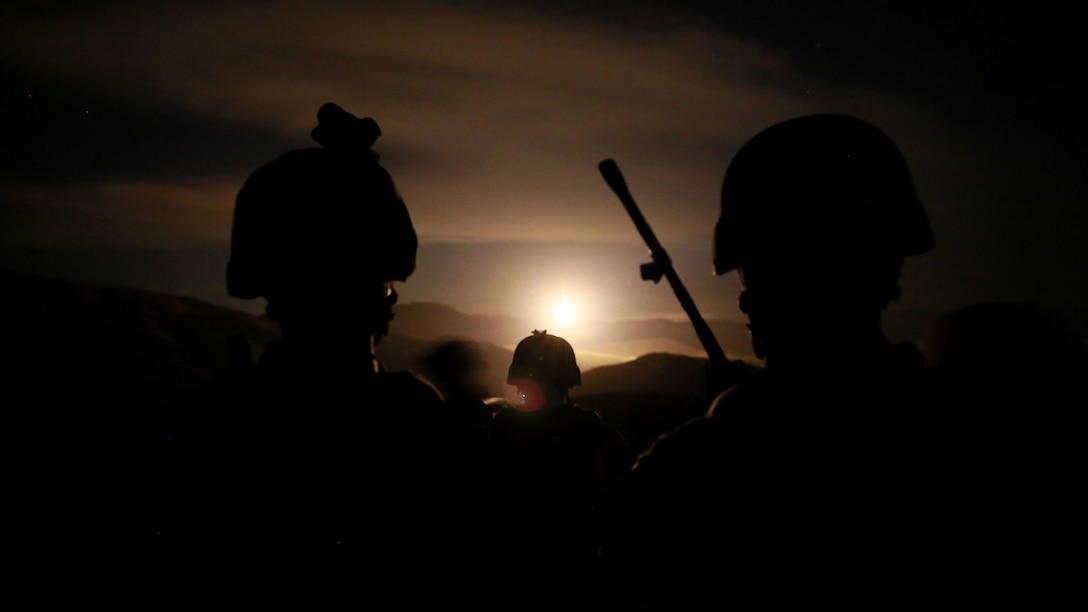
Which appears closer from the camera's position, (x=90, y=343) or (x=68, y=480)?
(x=68, y=480)

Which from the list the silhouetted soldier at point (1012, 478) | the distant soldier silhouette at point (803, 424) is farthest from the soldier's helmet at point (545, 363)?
the silhouetted soldier at point (1012, 478)

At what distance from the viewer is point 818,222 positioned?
103 inches

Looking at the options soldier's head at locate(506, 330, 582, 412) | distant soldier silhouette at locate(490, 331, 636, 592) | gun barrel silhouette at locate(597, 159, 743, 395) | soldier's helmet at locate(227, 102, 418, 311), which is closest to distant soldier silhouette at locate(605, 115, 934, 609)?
distant soldier silhouette at locate(490, 331, 636, 592)

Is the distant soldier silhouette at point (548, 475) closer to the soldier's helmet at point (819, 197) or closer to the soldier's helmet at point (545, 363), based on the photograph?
the soldier's helmet at point (545, 363)

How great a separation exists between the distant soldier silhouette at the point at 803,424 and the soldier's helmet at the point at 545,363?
483 cm

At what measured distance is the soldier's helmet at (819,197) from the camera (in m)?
2.61

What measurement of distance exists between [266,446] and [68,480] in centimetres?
106

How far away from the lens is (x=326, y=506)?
3.15m

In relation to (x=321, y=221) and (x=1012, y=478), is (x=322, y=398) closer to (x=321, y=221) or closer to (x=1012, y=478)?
(x=321, y=221)

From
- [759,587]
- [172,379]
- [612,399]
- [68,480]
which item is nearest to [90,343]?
[172,379]

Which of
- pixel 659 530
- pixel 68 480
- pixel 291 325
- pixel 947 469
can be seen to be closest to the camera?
pixel 947 469

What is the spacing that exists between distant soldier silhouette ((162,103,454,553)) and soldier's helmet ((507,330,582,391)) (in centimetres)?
425

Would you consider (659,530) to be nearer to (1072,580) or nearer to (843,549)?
(843,549)

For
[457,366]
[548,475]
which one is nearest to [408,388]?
[548,475]
